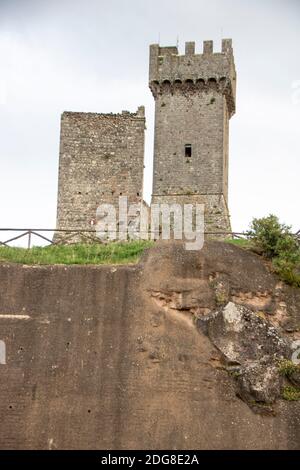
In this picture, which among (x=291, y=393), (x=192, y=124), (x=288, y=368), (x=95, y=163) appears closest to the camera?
(x=291, y=393)

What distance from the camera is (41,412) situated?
21.6 meters

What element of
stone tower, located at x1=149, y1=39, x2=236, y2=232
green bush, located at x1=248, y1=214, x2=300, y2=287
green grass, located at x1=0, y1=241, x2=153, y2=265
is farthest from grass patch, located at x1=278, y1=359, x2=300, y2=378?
stone tower, located at x1=149, y1=39, x2=236, y2=232

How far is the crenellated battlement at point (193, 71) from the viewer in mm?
37500

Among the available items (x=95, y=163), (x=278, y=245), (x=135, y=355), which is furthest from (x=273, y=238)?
(x=95, y=163)

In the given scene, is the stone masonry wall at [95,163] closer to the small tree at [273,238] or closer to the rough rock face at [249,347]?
the small tree at [273,238]

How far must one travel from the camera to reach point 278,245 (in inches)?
974

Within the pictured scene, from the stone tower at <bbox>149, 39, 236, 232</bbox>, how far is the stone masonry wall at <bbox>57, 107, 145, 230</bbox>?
4950 mm

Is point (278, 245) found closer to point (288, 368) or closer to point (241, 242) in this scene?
point (241, 242)

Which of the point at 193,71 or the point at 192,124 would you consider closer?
the point at 192,124

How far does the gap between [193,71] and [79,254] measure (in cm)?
1438

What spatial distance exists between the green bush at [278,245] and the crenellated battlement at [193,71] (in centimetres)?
1341

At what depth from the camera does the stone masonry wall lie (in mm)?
31812

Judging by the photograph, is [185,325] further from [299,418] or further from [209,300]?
[299,418]

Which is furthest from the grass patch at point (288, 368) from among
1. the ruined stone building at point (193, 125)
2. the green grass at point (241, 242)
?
the ruined stone building at point (193, 125)
